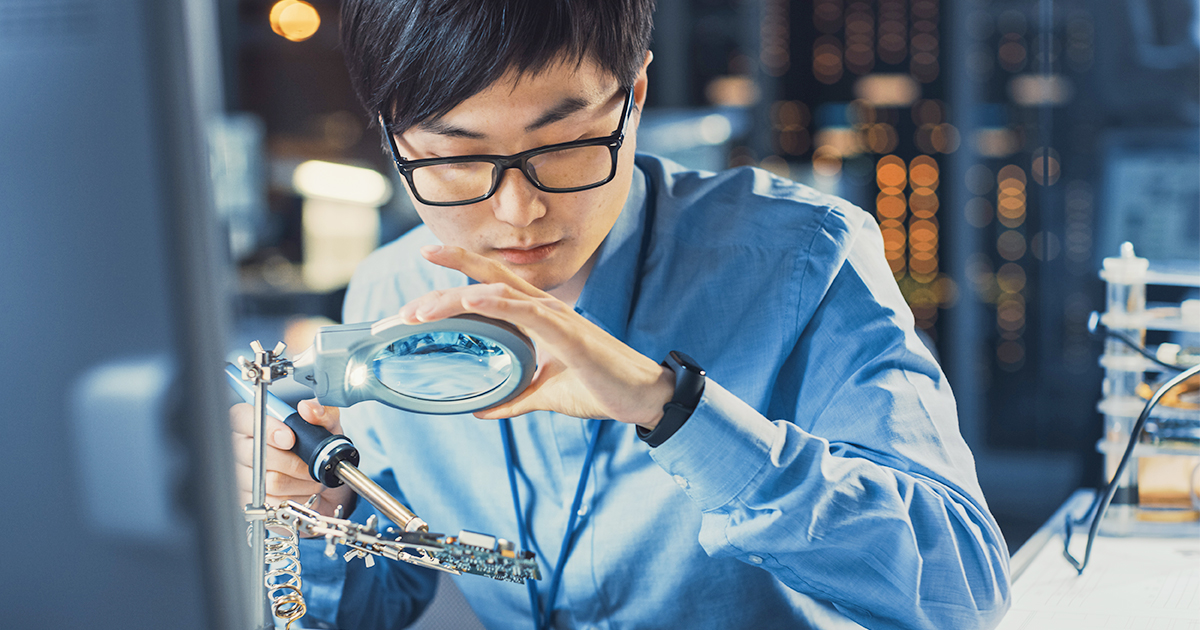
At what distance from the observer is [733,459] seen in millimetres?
741

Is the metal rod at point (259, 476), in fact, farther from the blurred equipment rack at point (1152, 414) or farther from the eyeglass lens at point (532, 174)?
the blurred equipment rack at point (1152, 414)

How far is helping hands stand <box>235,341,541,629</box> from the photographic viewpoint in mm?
582

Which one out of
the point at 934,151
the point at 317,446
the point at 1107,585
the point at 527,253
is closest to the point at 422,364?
the point at 317,446

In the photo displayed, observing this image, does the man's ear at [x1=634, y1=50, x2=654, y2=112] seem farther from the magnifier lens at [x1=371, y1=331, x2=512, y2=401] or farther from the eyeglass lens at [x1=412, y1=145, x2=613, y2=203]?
the magnifier lens at [x1=371, y1=331, x2=512, y2=401]

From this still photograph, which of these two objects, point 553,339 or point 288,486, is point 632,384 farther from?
point 288,486

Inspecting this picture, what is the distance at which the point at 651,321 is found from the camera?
103cm

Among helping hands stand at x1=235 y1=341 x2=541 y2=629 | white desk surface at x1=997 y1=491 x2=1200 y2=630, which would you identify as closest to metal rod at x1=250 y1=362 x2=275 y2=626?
helping hands stand at x1=235 y1=341 x2=541 y2=629

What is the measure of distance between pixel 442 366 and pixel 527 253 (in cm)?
22

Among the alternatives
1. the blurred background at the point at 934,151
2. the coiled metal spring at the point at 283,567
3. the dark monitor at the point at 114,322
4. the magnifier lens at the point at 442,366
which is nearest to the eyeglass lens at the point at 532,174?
the magnifier lens at the point at 442,366

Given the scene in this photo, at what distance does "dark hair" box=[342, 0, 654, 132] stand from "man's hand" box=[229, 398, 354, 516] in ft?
0.89

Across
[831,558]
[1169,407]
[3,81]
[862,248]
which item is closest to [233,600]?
[3,81]

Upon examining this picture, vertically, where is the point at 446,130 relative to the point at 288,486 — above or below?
above

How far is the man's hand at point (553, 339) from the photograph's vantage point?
628 mm

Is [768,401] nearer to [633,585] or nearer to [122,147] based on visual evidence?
[633,585]
